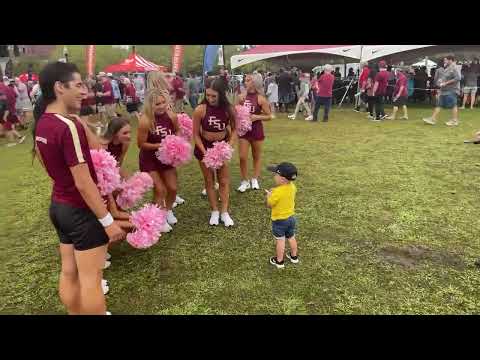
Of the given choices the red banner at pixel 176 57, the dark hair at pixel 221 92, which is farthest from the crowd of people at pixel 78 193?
the red banner at pixel 176 57

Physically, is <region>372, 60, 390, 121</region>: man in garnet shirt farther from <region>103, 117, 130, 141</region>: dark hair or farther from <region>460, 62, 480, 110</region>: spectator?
<region>103, 117, 130, 141</region>: dark hair

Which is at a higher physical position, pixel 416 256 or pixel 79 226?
pixel 79 226

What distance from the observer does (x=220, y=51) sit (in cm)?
2023

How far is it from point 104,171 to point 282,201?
1.70 metres

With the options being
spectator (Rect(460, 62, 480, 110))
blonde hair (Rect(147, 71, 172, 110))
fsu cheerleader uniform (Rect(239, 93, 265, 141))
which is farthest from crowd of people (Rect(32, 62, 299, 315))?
spectator (Rect(460, 62, 480, 110))

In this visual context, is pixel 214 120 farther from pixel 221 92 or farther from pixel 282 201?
pixel 282 201

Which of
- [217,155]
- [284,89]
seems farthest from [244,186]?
[284,89]

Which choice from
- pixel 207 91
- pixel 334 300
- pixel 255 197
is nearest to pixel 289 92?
pixel 255 197

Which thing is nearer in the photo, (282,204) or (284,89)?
(282,204)

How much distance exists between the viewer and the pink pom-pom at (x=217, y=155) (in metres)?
4.52

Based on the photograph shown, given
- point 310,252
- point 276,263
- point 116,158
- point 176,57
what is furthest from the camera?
point 176,57

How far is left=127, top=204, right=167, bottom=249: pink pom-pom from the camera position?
3.28 meters

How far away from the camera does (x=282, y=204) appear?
3.71 metres

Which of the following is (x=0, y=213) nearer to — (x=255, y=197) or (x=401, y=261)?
(x=255, y=197)
